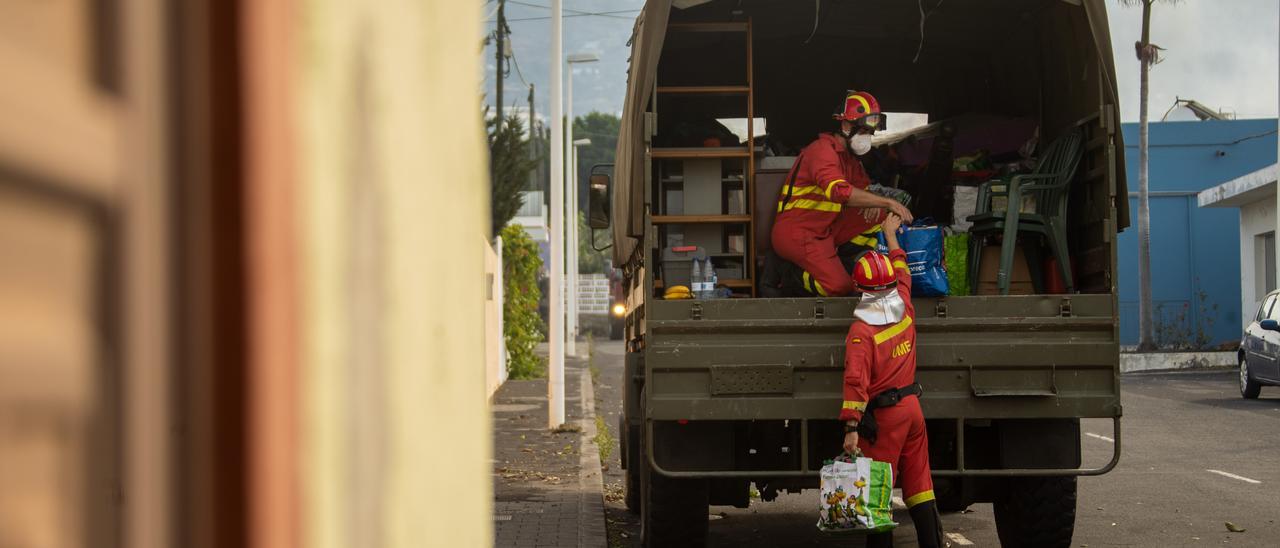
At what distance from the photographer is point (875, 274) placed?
6.61m

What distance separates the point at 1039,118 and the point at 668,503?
339cm

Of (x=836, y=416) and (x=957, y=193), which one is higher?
(x=957, y=193)

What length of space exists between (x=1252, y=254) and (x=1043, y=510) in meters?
24.7

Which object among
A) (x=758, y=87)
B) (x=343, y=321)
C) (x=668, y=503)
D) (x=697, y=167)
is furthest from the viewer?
(x=758, y=87)

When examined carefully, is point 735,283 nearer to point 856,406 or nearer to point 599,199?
point 856,406

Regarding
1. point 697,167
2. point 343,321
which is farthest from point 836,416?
→ point 343,321

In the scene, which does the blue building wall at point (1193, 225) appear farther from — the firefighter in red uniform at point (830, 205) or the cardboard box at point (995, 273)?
the firefighter in red uniform at point (830, 205)

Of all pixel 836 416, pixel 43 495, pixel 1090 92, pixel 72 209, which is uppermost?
pixel 1090 92

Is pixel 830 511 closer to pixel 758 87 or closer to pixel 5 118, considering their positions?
pixel 758 87

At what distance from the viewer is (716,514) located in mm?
9891

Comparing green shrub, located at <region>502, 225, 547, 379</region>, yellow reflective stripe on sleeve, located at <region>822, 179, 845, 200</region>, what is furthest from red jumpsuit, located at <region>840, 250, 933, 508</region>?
green shrub, located at <region>502, 225, 547, 379</region>

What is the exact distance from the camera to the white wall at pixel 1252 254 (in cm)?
2861

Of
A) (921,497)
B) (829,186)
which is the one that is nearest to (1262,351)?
(829,186)

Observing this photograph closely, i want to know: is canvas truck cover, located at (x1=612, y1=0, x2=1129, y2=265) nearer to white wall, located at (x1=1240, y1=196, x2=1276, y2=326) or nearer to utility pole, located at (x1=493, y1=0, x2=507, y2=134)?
white wall, located at (x1=1240, y1=196, x2=1276, y2=326)
